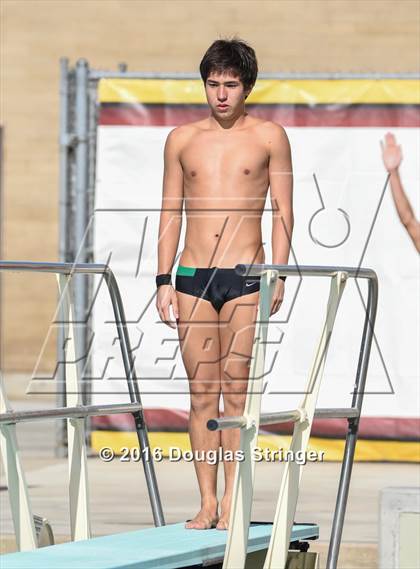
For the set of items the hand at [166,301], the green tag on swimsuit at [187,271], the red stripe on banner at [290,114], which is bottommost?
the hand at [166,301]

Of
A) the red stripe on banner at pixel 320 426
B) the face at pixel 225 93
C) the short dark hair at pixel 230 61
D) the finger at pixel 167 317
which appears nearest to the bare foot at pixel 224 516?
the finger at pixel 167 317

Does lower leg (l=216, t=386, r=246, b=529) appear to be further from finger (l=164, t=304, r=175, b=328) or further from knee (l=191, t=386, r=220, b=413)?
finger (l=164, t=304, r=175, b=328)

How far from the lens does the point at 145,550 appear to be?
19.2 feet

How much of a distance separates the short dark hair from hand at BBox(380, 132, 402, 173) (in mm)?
6879

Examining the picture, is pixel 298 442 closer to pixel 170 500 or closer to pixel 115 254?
pixel 170 500

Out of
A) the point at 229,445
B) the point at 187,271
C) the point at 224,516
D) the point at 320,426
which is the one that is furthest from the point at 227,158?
the point at 320,426

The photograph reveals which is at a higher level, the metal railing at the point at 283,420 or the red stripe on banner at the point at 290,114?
the red stripe on banner at the point at 290,114

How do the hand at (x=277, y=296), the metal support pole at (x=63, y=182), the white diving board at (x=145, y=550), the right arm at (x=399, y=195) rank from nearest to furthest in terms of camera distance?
the white diving board at (x=145, y=550) < the hand at (x=277, y=296) < the right arm at (x=399, y=195) < the metal support pole at (x=63, y=182)

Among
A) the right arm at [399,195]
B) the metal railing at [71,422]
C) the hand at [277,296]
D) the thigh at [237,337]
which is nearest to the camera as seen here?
the metal railing at [71,422]

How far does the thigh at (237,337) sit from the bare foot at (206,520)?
55cm

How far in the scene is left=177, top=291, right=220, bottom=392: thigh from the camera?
6.45m

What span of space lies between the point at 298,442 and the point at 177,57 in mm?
19874

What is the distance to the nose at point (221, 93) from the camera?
6.49m

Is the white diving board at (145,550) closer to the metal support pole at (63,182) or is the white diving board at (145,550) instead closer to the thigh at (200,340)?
the thigh at (200,340)
